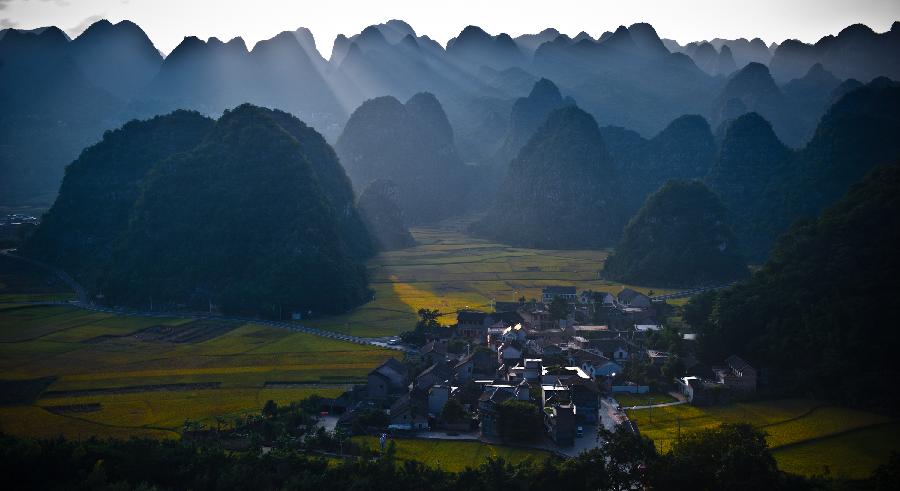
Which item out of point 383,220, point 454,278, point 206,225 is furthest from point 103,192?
point 454,278

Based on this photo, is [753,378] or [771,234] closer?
[753,378]

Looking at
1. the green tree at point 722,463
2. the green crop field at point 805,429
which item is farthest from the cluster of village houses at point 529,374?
the green tree at point 722,463

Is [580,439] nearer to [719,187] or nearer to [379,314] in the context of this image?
[379,314]

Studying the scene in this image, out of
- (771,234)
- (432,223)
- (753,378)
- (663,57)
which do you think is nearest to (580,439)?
(753,378)

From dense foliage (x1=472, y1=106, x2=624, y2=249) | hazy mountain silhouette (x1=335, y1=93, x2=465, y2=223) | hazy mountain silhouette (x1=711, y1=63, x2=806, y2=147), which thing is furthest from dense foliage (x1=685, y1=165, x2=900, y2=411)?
hazy mountain silhouette (x1=711, y1=63, x2=806, y2=147)

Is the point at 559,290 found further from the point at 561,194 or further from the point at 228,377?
the point at 561,194

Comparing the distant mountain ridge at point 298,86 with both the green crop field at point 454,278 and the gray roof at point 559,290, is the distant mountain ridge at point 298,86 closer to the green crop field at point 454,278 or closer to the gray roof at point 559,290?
the green crop field at point 454,278
